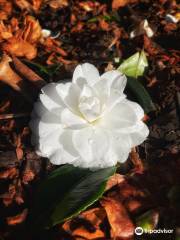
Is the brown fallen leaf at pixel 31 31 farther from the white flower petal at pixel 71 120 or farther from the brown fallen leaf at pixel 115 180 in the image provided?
the brown fallen leaf at pixel 115 180

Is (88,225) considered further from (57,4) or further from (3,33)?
(57,4)

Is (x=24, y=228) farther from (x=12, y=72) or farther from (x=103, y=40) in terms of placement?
(x=103, y=40)

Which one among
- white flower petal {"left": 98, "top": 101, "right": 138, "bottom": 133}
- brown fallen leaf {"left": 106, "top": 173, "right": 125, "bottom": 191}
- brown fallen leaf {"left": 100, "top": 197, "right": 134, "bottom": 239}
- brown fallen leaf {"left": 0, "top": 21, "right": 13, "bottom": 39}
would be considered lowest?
brown fallen leaf {"left": 100, "top": 197, "right": 134, "bottom": 239}

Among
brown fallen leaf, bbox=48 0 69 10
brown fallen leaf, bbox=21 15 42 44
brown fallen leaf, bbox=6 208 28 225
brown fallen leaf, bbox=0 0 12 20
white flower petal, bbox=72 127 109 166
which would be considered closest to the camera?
white flower petal, bbox=72 127 109 166

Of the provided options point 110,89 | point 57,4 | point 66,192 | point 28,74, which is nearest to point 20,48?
point 28,74

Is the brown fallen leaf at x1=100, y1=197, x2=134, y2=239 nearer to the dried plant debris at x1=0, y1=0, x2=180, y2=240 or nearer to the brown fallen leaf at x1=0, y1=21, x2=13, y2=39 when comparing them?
the dried plant debris at x1=0, y1=0, x2=180, y2=240

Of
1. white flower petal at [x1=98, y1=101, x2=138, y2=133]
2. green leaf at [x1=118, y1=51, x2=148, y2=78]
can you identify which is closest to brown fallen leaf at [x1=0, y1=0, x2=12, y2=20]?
green leaf at [x1=118, y1=51, x2=148, y2=78]
